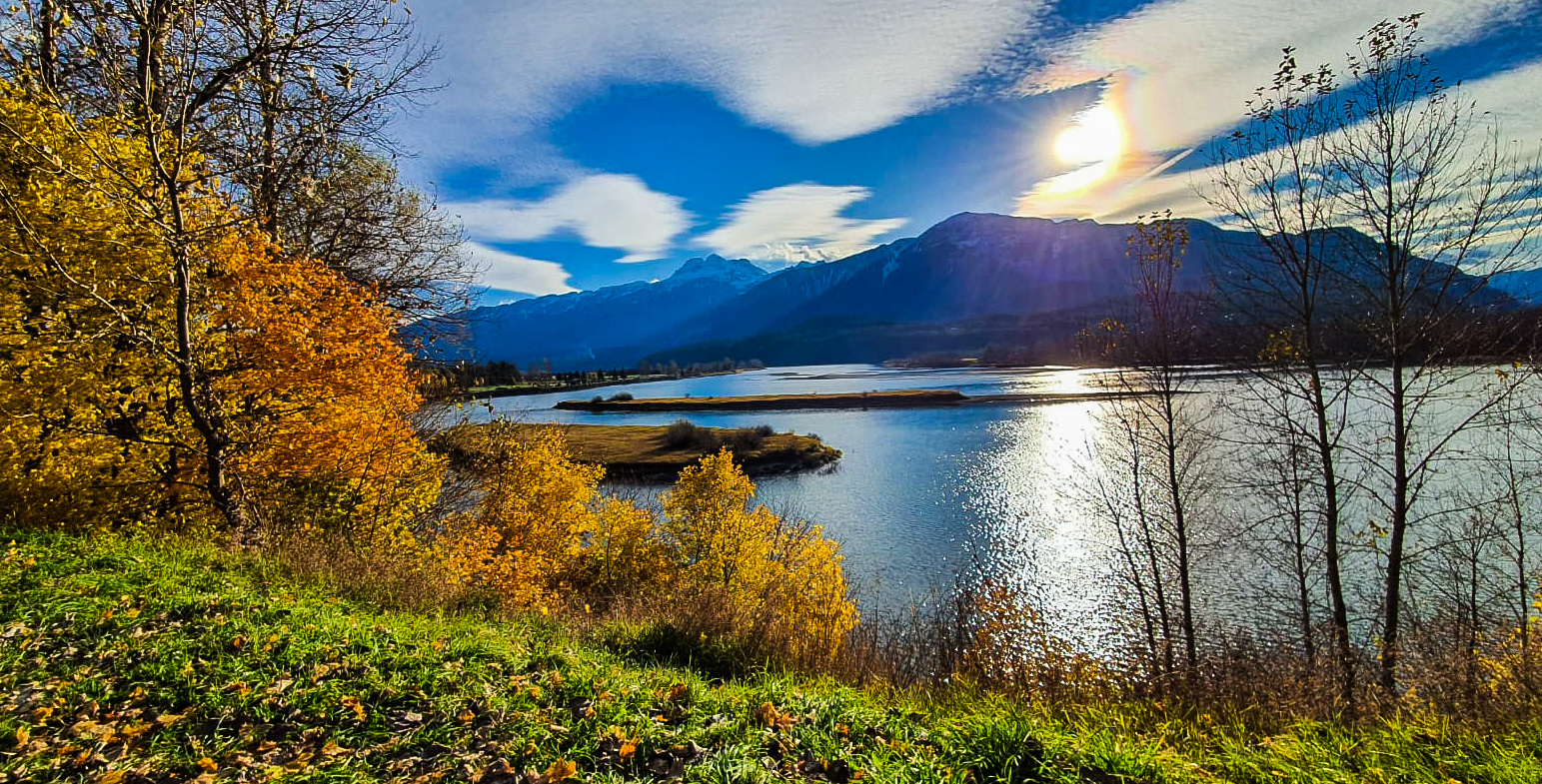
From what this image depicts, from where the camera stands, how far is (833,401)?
349 feet

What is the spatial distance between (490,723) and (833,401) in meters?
103

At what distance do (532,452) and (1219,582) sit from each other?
25.1 meters

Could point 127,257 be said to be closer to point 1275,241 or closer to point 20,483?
point 20,483

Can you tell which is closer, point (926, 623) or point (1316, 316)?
point (1316, 316)

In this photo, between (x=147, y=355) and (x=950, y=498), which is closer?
(x=147, y=355)

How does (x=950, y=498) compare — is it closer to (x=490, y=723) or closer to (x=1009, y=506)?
(x=1009, y=506)

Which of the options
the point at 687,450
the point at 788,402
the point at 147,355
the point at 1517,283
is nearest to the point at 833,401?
the point at 788,402

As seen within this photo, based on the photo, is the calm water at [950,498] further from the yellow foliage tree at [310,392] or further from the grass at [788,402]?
the grass at [788,402]

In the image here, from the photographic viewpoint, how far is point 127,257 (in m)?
8.62

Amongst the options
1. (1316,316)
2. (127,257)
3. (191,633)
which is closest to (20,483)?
(127,257)

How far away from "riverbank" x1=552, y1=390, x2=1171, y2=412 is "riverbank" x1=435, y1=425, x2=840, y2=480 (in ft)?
113

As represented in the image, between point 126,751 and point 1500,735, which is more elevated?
point 126,751

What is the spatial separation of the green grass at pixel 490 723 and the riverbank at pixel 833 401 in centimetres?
8218

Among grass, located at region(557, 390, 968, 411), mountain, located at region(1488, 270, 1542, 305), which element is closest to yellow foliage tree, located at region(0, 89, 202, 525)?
mountain, located at region(1488, 270, 1542, 305)
